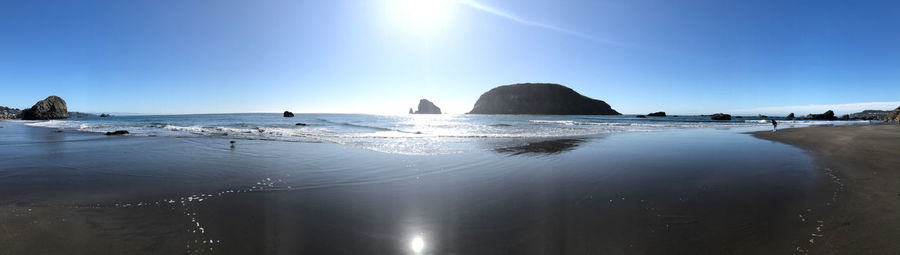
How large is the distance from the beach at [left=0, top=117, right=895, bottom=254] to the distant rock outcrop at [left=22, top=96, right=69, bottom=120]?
9238 centimetres

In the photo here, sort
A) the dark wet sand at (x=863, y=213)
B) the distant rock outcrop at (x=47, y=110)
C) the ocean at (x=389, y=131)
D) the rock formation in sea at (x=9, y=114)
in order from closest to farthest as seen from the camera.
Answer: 1. the dark wet sand at (x=863, y=213)
2. the ocean at (x=389, y=131)
3. the distant rock outcrop at (x=47, y=110)
4. the rock formation in sea at (x=9, y=114)

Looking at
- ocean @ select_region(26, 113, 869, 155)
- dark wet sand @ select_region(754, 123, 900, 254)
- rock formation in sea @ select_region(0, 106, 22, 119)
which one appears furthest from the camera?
rock formation in sea @ select_region(0, 106, 22, 119)

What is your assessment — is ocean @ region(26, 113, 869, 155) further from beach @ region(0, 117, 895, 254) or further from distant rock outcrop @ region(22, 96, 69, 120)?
distant rock outcrop @ region(22, 96, 69, 120)

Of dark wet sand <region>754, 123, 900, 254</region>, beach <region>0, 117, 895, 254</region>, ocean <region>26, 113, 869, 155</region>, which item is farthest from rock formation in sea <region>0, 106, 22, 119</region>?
dark wet sand <region>754, 123, 900, 254</region>

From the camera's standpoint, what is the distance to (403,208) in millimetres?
5484

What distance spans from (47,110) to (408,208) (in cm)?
10656

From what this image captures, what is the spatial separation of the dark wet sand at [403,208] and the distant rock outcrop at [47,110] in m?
92.7

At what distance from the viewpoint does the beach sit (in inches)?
154

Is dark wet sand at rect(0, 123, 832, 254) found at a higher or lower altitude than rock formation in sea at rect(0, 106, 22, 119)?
lower

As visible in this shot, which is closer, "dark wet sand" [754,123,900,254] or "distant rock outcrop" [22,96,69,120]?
"dark wet sand" [754,123,900,254]

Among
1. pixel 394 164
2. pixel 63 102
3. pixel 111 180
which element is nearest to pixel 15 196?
pixel 111 180

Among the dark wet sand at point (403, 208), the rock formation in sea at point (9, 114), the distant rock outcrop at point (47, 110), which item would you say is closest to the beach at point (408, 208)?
the dark wet sand at point (403, 208)

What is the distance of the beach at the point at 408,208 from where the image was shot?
12.8 ft

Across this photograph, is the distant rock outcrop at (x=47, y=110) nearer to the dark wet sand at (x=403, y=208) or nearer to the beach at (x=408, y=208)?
the beach at (x=408, y=208)
